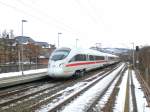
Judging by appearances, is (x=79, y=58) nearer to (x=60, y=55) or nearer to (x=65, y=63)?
(x=60, y=55)

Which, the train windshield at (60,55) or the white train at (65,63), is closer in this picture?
the white train at (65,63)

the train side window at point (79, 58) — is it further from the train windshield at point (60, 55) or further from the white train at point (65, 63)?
the train windshield at point (60, 55)

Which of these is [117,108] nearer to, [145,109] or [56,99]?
[145,109]

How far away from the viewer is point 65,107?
12953 millimetres

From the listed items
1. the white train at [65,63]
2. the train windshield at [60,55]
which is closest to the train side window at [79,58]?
the white train at [65,63]

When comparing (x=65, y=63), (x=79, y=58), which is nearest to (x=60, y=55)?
(x=65, y=63)

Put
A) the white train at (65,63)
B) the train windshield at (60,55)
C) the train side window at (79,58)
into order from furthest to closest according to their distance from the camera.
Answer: the train side window at (79,58) < the train windshield at (60,55) < the white train at (65,63)

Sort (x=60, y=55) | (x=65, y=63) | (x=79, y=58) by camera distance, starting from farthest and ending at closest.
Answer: (x=79, y=58) → (x=60, y=55) → (x=65, y=63)

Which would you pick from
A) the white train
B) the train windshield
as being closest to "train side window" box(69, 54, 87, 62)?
the white train

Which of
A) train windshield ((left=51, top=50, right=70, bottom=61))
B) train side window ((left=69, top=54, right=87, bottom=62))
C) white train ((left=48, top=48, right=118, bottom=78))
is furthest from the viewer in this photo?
train side window ((left=69, top=54, right=87, bottom=62))

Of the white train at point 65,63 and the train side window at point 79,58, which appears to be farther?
the train side window at point 79,58

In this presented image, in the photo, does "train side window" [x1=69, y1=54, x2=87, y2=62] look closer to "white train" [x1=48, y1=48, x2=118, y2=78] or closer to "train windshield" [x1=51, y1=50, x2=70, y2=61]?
"white train" [x1=48, y1=48, x2=118, y2=78]

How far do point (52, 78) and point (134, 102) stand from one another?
15.1 metres

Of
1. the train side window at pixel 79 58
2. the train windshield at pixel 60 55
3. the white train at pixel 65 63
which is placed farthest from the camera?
the train side window at pixel 79 58
